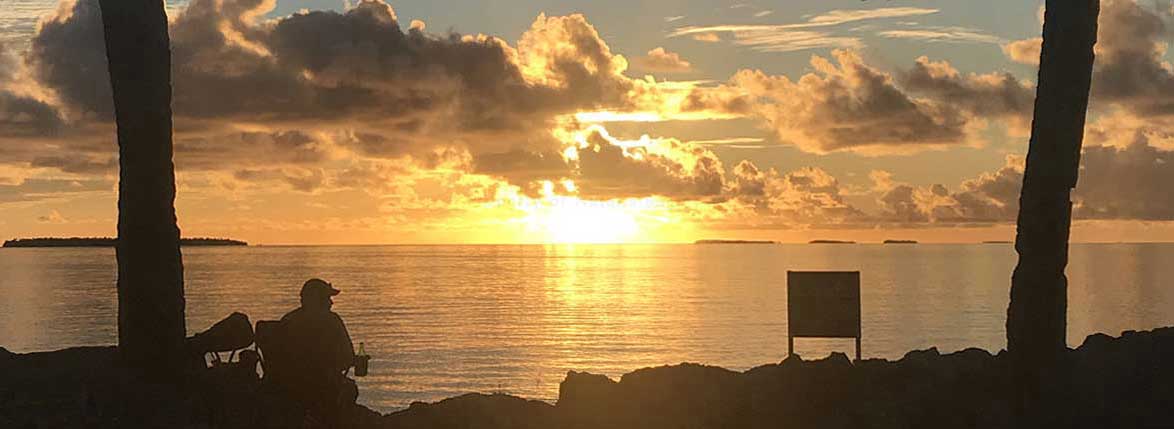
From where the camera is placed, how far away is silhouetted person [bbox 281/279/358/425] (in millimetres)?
10203

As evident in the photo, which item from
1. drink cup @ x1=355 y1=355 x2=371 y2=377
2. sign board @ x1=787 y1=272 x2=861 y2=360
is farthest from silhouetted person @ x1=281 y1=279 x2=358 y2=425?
sign board @ x1=787 y1=272 x2=861 y2=360

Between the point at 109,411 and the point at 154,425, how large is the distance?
0.50m

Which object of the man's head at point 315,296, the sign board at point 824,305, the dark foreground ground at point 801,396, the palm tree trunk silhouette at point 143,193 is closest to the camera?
the man's head at point 315,296

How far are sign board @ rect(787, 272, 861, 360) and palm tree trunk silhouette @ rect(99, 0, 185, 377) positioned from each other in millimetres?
8158

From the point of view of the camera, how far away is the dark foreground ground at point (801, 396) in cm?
1210

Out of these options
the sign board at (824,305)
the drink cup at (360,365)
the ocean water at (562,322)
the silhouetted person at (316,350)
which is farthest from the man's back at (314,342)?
the ocean water at (562,322)

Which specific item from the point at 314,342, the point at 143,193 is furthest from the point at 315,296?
the point at 143,193

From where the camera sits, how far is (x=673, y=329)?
75.0 meters

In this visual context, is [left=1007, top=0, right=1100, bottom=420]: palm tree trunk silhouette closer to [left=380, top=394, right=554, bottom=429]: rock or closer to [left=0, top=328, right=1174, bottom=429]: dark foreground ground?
[left=0, top=328, right=1174, bottom=429]: dark foreground ground

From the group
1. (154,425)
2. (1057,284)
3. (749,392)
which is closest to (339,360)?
(154,425)

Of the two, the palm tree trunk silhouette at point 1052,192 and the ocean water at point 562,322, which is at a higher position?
the palm tree trunk silhouette at point 1052,192

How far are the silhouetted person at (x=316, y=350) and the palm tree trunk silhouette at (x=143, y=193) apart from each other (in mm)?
2441

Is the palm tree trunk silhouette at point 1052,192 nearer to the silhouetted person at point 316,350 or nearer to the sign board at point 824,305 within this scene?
the sign board at point 824,305

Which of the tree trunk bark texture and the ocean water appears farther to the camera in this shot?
the ocean water
